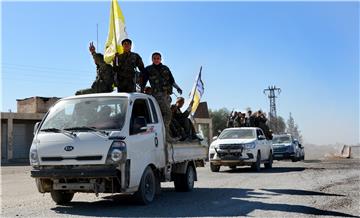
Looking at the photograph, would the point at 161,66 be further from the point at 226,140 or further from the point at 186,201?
the point at 226,140

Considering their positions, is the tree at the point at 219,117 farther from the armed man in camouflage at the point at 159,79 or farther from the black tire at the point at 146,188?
the black tire at the point at 146,188

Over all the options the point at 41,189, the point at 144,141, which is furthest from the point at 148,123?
the point at 41,189

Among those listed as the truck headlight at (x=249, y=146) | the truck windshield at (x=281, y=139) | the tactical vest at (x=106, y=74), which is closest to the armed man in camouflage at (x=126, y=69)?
the tactical vest at (x=106, y=74)

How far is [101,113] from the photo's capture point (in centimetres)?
965

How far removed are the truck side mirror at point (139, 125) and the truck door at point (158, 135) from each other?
2.05 ft

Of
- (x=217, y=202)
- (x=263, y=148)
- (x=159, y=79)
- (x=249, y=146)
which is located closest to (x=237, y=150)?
(x=249, y=146)

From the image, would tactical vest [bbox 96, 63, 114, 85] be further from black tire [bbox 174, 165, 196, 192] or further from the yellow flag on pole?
the yellow flag on pole

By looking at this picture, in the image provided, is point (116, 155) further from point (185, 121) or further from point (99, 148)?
point (185, 121)

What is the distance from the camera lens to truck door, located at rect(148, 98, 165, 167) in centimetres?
1045

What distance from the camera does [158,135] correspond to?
34.8 ft

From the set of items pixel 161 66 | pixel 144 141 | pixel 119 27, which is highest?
pixel 119 27

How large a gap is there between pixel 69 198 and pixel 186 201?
2418 millimetres

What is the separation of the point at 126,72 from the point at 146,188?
2.75m

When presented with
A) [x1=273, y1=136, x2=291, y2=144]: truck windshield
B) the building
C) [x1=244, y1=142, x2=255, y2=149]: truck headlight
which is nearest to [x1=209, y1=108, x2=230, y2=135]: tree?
the building
